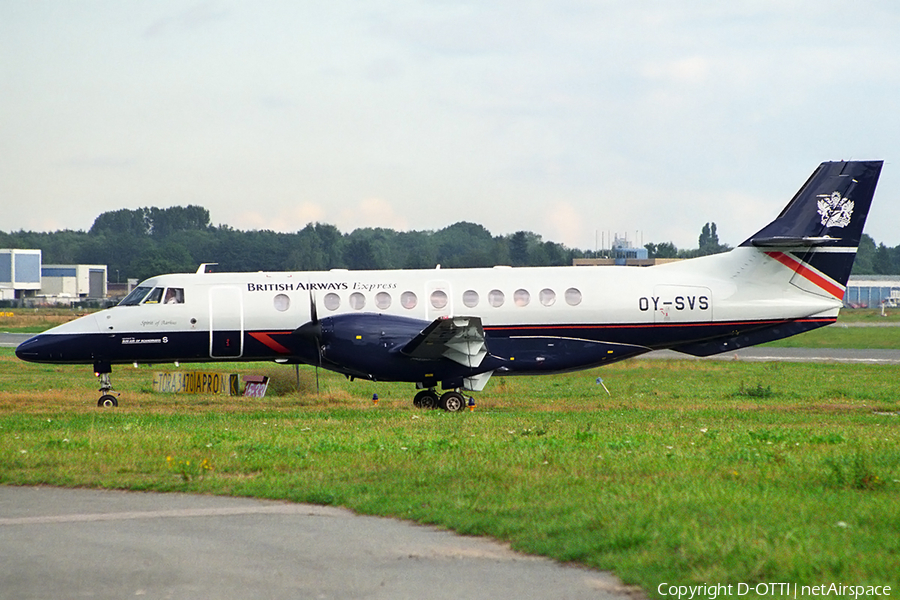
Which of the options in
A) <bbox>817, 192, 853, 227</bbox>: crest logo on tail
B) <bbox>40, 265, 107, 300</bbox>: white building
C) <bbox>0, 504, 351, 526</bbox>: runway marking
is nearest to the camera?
<bbox>0, 504, 351, 526</bbox>: runway marking

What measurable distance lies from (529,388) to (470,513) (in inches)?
856

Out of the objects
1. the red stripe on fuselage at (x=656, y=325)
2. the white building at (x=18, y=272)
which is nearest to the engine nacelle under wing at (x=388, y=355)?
Result: the red stripe on fuselage at (x=656, y=325)

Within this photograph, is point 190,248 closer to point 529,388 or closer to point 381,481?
point 529,388

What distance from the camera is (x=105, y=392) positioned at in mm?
25000

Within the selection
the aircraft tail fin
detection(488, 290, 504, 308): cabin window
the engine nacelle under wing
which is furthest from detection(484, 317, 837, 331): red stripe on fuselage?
the engine nacelle under wing

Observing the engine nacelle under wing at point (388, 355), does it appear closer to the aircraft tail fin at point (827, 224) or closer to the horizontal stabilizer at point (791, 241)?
the horizontal stabilizer at point (791, 241)

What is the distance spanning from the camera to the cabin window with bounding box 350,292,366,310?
81.7 ft

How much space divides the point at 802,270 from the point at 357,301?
39.2 feet

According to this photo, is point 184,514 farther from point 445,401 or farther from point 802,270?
point 802,270

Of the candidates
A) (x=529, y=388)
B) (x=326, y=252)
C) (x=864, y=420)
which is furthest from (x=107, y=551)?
(x=326, y=252)

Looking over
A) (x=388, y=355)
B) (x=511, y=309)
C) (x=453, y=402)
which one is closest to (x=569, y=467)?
(x=388, y=355)

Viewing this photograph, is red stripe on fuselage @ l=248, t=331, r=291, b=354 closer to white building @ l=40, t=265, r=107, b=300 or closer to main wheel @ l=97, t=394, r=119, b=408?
main wheel @ l=97, t=394, r=119, b=408

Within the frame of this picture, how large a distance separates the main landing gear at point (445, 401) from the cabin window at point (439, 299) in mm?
2289

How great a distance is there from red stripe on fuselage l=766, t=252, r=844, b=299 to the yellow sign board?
16.2m
